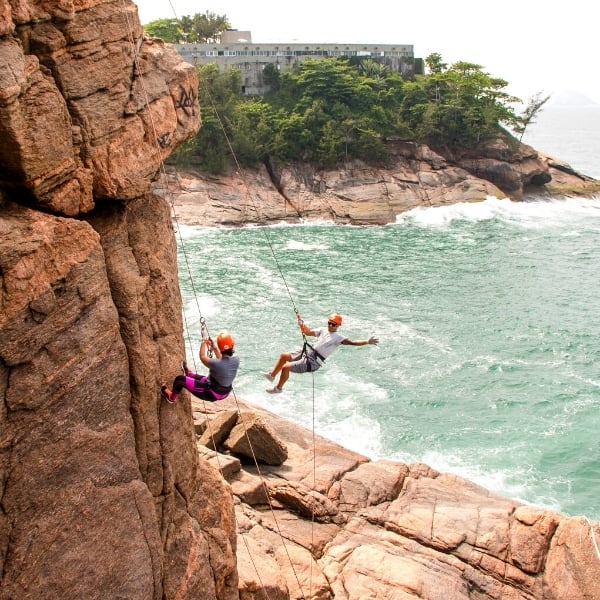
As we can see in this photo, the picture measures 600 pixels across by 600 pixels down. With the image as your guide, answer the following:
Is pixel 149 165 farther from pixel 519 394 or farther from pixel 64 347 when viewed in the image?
pixel 519 394

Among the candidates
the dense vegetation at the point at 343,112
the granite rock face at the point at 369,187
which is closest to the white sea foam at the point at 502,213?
the granite rock face at the point at 369,187

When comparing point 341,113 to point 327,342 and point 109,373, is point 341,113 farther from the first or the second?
point 109,373

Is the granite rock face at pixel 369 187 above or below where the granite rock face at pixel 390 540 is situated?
below

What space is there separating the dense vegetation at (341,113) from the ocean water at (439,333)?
10.3 metres

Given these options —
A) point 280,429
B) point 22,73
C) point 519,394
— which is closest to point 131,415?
point 22,73

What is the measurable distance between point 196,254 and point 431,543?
108 feet

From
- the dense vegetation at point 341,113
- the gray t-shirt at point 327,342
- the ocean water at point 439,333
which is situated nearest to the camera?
the gray t-shirt at point 327,342

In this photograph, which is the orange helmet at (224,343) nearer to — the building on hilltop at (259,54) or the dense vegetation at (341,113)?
the dense vegetation at (341,113)

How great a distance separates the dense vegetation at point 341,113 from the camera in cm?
6000

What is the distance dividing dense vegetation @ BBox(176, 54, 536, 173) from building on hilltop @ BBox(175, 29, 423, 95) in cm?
A: 141

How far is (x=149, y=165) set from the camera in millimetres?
8430

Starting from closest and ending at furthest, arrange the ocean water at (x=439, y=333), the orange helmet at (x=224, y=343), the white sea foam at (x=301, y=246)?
the orange helmet at (x=224, y=343)
the ocean water at (x=439, y=333)
the white sea foam at (x=301, y=246)

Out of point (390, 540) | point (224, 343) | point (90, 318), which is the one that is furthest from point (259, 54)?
point (90, 318)

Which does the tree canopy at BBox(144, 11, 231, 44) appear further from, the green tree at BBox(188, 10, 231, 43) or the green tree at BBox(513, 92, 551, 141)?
the green tree at BBox(513, 92, 551, 141)
